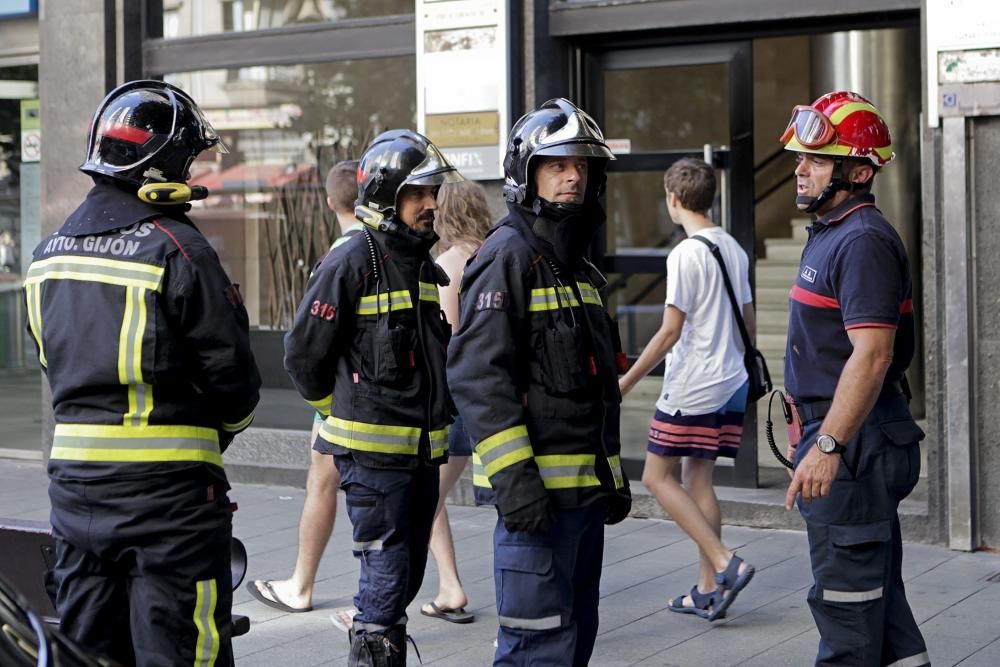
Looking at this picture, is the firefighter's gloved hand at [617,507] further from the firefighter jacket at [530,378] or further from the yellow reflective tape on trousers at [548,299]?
the yellow reflective tape on trousers at [548,299]

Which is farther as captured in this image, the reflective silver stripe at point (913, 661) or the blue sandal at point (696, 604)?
the blue sandal at point (696, 604)

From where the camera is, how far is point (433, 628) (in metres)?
6.12

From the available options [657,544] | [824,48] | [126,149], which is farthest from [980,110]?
[824,48]

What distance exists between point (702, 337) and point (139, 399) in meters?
3.19

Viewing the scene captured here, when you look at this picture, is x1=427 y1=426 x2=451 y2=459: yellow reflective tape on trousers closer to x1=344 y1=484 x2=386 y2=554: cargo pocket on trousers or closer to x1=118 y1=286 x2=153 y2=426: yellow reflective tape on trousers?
x1=344 y1=484 x2=386 y2=554: cargo pocket on trousers

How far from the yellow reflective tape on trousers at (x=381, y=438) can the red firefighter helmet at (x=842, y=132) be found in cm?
166

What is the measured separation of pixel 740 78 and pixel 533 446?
15.5 ft

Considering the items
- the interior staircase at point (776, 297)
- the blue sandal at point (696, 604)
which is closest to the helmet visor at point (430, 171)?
the blue sandal at point (696, 604)

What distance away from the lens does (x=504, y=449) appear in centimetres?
414

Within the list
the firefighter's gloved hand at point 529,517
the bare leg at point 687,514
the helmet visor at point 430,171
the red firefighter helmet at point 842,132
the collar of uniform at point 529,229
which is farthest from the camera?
the bare leg at point 687,514

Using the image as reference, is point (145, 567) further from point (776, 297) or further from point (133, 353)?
point (776, 297)

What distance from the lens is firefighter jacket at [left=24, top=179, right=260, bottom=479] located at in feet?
12.5

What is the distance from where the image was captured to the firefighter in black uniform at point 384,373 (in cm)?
511

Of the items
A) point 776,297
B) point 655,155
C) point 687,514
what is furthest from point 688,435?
point 776,297
